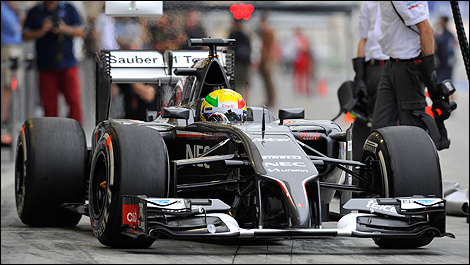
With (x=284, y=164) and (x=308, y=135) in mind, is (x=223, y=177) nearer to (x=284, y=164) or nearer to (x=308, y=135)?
(x=308, y=135)

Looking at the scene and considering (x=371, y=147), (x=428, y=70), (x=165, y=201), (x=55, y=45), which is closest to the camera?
(x=165, y=201)

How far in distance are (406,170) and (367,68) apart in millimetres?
3869

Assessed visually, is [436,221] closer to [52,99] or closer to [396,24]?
[396,24]

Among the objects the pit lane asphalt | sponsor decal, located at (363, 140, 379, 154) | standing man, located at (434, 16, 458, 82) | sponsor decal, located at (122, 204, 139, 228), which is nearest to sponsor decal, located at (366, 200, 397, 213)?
the pit lane asphalt

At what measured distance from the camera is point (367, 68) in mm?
9016

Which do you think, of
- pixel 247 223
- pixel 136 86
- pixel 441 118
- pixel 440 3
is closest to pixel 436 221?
pixel 247 223

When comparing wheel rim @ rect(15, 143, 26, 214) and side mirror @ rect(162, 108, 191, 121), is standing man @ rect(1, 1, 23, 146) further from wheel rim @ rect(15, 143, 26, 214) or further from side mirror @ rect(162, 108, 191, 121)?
side mirror @ rect(162, 108, 191, 121)

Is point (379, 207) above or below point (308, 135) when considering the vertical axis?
below

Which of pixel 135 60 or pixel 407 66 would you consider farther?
pixel 135 60

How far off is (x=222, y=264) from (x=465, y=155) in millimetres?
8357

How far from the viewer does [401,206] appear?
493 cm

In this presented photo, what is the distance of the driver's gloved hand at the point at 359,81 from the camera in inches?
349

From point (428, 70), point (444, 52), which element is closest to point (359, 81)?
point (428, 70)

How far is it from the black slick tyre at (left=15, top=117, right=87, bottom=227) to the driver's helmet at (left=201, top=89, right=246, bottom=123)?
3.14ft
